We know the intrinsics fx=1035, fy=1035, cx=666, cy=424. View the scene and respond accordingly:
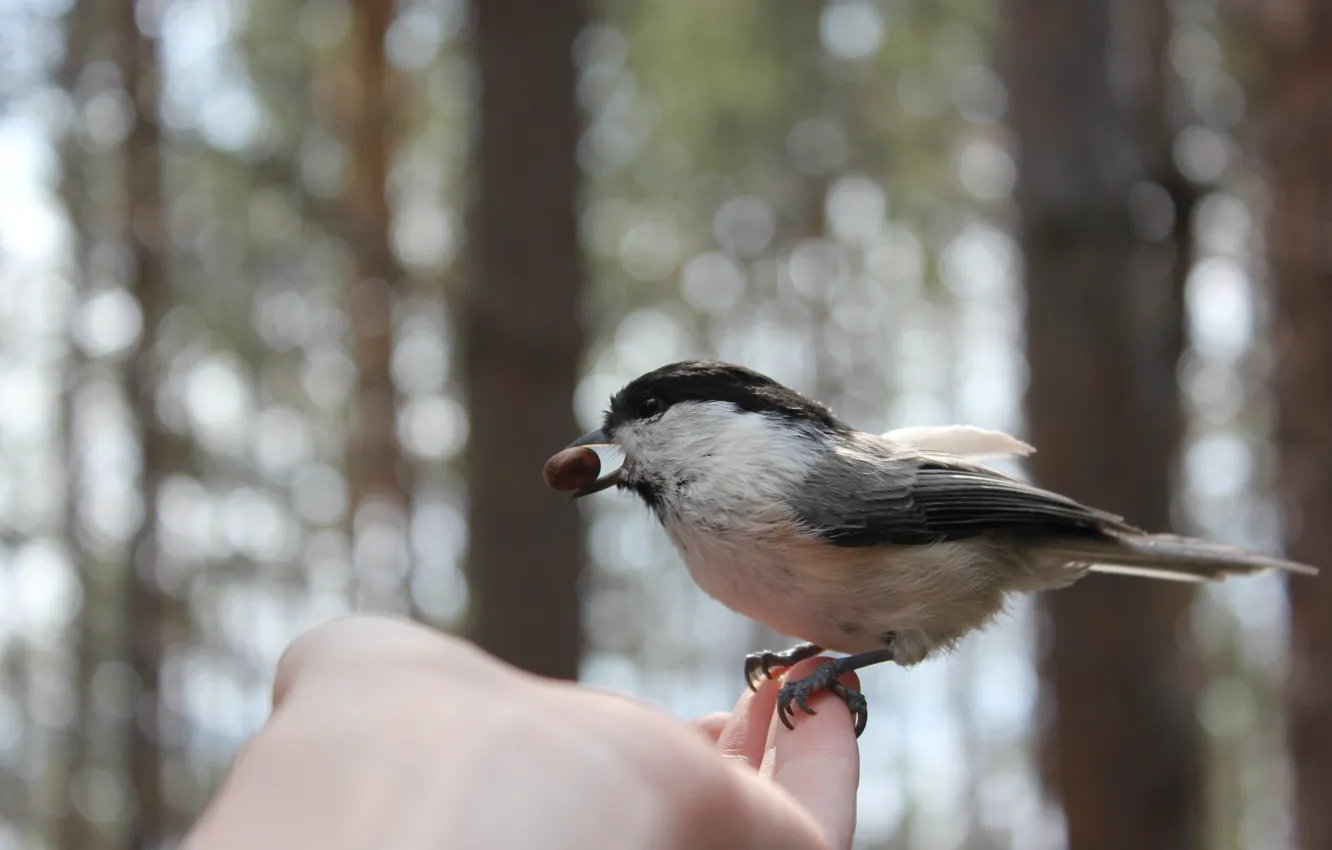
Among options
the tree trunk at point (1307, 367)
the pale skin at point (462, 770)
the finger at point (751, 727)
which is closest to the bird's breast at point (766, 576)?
the finger at point (751, 727)

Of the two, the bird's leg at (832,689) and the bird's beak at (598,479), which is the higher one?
the bird's beak at (598,479)

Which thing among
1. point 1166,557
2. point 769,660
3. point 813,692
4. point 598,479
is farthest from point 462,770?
point 1166,557

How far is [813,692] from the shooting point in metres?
1.23

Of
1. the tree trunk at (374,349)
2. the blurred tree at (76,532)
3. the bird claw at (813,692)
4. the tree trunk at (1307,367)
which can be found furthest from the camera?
the blurred tree at (76,532)

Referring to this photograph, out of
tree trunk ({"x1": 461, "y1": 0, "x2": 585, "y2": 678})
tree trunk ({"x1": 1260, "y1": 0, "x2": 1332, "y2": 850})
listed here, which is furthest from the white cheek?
tree trunk ({"x1": 1260, "y1": 0, "x2": 1332, "y2": 850})

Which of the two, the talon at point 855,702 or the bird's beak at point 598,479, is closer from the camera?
the talon at point 855,702

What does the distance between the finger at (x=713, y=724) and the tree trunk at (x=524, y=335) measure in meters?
0.94

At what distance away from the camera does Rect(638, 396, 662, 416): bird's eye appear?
146 centimetres

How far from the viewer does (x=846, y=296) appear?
29.1 ft

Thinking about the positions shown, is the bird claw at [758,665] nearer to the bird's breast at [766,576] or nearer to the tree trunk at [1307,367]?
the bird's breast at [766,576]

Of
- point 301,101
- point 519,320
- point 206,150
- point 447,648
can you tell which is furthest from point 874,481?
point 301,101

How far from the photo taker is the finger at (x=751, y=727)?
1.30 m

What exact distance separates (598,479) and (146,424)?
12.7ft

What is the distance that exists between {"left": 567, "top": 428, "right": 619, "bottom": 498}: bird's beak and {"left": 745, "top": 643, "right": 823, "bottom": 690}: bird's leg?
0.35m
